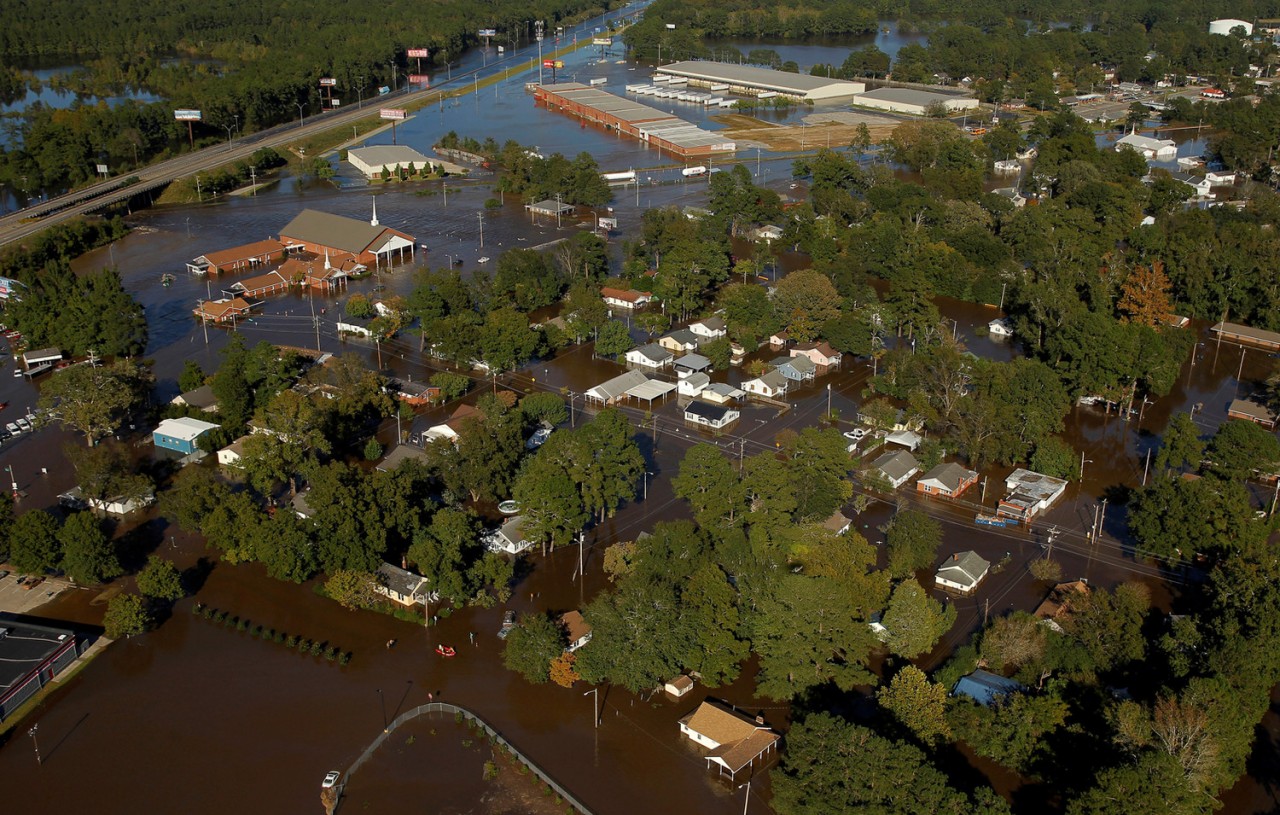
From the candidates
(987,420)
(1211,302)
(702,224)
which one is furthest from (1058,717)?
(702,224)

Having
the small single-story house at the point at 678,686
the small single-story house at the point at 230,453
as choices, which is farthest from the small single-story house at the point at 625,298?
the small single-story house at the point at 678,686

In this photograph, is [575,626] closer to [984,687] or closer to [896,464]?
[984,687]

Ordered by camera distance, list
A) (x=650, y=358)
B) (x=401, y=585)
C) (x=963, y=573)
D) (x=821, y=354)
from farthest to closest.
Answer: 1. (x=821, y=354)
2. (x=650, y=358)
3. (x=963, y=573)
4. (x=401, y=585)

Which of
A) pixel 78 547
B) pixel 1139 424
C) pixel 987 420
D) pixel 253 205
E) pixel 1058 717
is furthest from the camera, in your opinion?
pixel 253 205

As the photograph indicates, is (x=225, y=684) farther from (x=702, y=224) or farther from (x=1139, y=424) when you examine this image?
(x=702, y=224)

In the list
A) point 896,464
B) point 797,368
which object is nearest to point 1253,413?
point 896,464

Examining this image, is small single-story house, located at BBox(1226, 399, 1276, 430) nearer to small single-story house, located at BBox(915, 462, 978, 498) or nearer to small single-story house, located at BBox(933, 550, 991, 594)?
small single-story house, located at BBox(915, 462, 978, 498)

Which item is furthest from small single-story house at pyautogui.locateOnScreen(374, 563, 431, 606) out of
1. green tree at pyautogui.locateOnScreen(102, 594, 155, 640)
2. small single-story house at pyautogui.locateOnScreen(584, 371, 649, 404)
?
small single-story house at pyautogui.locateOnScreen(584, 371, 649, 404)
